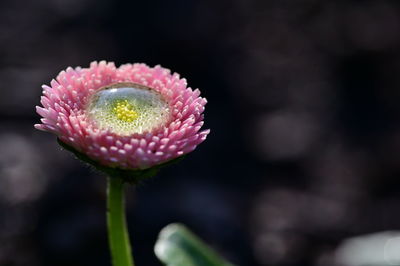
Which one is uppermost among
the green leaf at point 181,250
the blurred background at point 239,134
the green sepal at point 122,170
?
the blurred background at point 239,134

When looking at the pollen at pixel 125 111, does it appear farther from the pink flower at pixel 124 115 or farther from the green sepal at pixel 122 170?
the green sepal at pixel 122 170

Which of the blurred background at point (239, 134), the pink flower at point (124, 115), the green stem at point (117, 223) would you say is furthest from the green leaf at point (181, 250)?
the blurred background at point (239, 134)

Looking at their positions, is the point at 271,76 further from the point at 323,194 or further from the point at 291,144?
the point at 323,194

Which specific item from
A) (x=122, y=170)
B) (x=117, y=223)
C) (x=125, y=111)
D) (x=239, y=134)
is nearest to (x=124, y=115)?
(x=125, y=111)

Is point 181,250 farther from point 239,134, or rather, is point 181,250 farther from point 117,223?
point 239,134

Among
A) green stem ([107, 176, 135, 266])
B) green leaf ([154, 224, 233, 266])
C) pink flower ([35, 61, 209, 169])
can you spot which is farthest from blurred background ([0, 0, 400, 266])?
pink flower ([35, 61, 209, 169])

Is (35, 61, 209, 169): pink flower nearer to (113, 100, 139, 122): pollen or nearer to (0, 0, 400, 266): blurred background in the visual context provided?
(113, 100, 139, 122): pollen

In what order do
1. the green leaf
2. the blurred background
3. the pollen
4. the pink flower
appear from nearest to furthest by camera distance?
the pink flower < the pollen < the green leaf < the blurred background
